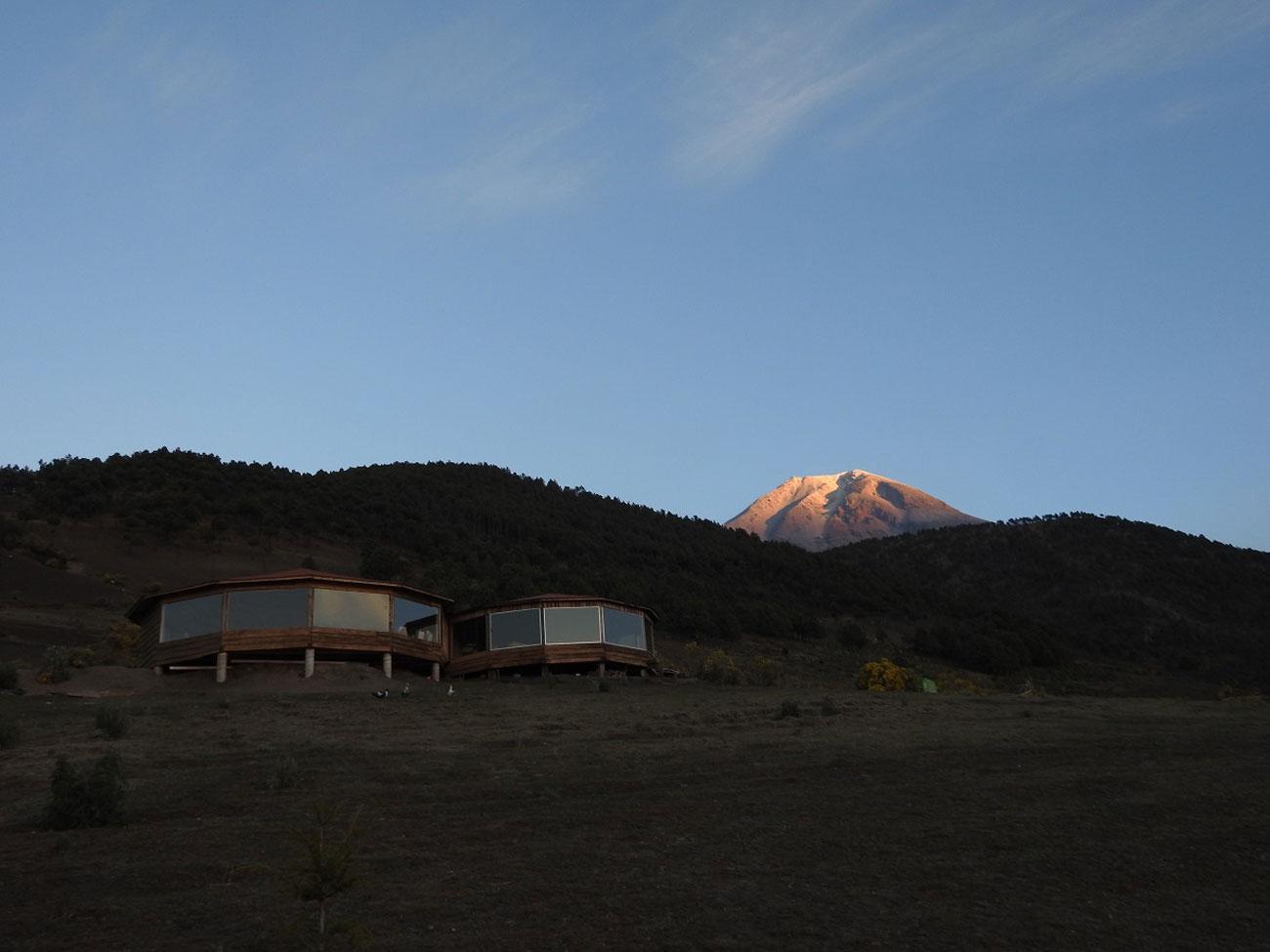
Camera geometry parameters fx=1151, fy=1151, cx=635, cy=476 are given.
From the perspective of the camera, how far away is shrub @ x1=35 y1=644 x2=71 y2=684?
2670cm

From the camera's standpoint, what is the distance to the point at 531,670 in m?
34.7

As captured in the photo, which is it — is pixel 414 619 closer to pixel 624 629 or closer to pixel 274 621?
pixel 274 621

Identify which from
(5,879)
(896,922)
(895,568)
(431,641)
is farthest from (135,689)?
(895,568)

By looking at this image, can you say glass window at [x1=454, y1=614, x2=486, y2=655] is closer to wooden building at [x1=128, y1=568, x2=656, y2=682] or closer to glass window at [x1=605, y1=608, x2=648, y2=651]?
wooden building at [x1=128, y1=568, x2=656, y2=682]

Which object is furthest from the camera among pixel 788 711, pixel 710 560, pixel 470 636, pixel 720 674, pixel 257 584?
pixel 710 560

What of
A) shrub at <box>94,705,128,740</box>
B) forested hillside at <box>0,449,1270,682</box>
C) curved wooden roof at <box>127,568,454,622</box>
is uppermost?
forested hillside at <box>0,449,1270,682</box>

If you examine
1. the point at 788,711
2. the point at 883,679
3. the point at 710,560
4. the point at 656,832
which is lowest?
the point at 656,832

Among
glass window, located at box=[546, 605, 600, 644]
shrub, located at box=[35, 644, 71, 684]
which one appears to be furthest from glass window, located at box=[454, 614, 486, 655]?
shrub, located at box=[35, 644, 71, 684]

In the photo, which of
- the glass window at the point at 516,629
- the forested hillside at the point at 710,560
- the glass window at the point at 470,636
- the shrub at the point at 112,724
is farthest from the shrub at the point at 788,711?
the forested hillside at the point at 710,560

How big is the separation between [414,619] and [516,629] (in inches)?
123

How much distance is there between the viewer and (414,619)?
3272cm

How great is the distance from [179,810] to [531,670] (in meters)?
20.1

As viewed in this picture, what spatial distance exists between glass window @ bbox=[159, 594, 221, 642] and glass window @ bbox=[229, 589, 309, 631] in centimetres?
Result: 49

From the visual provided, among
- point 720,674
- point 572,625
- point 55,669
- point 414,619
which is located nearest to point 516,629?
point 572,625
